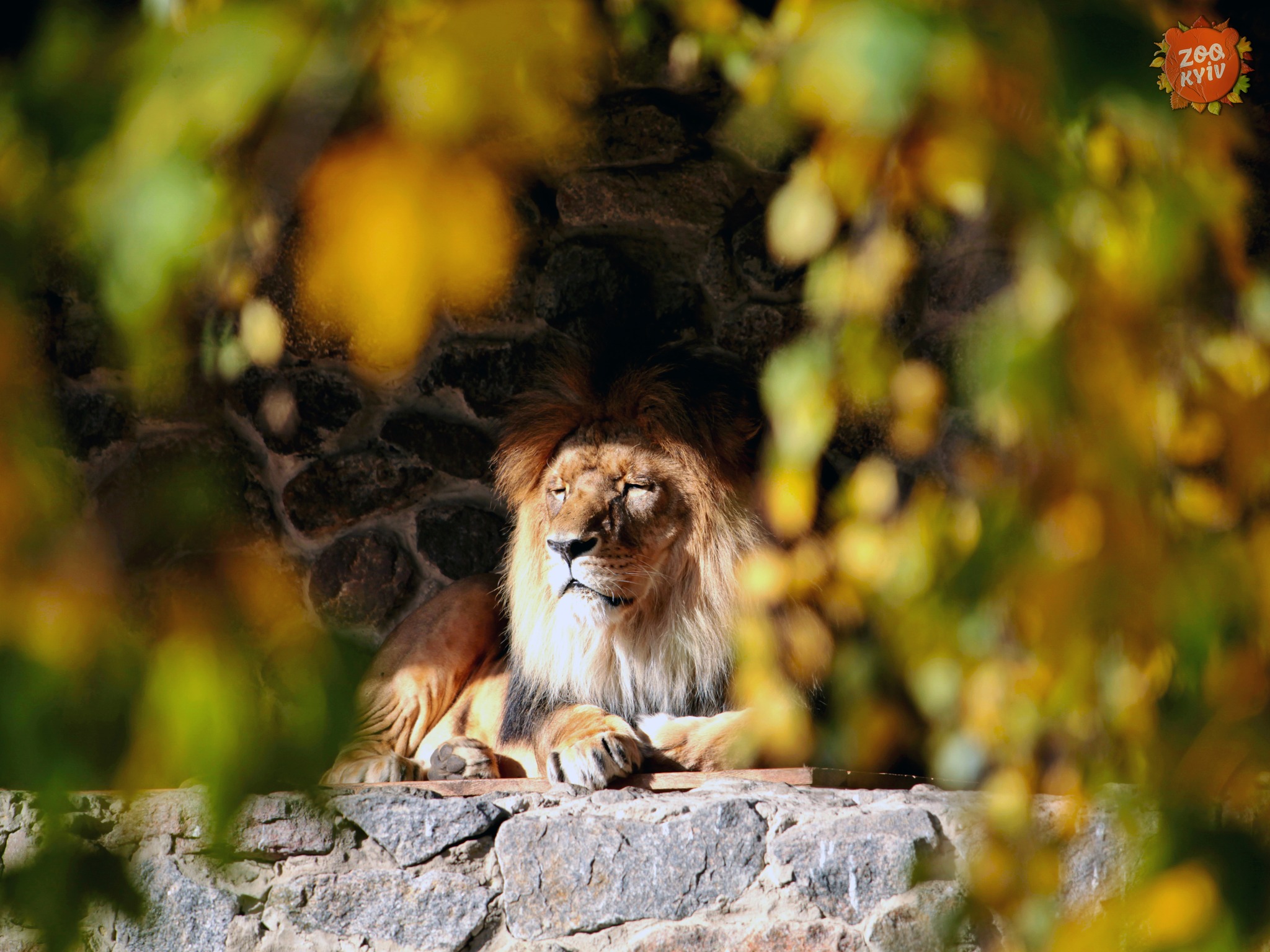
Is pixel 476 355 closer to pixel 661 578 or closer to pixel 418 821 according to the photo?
pixel 661 578

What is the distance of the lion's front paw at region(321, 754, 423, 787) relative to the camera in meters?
2.27

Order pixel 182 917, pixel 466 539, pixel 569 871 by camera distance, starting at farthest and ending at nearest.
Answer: pixel 466 539, pixel 182 917, pixel 569 871

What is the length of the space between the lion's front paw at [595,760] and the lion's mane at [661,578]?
9.6 inches

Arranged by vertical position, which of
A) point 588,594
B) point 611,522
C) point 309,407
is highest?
point 309,407

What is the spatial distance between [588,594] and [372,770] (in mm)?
574

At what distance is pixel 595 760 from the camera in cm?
201

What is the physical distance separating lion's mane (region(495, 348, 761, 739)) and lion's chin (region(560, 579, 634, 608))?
0.11 ft

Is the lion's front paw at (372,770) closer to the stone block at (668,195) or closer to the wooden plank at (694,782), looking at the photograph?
the wooden plank at (694,782)

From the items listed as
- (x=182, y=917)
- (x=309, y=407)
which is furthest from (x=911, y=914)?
(x=309, y=407)

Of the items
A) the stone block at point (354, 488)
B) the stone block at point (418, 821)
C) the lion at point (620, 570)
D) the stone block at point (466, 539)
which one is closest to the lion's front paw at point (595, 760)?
the lion at point (620, 570)

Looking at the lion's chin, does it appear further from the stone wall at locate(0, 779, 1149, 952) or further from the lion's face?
the stone wall at locate(0, 779, 1149, 952)

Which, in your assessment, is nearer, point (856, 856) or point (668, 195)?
point (856, 856)

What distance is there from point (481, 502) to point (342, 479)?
0.40m

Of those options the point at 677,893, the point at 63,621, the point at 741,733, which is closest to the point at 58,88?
the point at 63,621
